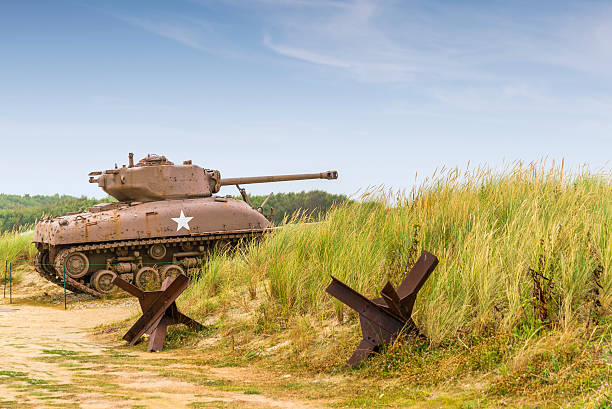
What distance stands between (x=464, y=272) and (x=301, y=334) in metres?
2.02

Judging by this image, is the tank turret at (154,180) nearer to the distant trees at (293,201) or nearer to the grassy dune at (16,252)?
the grassy dune at (16,252)

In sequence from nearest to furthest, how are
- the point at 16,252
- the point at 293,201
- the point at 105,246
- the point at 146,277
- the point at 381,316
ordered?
1. the point at 381,316
2. the point at 105,246
3. the point at 146,277
4. the point at 16,252
5. the point at 293,201

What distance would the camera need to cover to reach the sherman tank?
1530 centimetres

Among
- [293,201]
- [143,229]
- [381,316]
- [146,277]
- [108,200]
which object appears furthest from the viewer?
[108,200]

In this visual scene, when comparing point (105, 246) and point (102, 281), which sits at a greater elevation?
point (105, 246)

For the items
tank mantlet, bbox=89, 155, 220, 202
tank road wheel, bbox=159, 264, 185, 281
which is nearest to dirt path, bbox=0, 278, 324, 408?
tank road wheel, bbox=159, 264, 185, 281

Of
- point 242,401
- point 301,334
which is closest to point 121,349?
point 301,334

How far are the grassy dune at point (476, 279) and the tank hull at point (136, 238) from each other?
19.9 feet

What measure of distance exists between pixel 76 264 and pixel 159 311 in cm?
770

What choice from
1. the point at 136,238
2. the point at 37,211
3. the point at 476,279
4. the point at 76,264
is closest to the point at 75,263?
the point at 76,264

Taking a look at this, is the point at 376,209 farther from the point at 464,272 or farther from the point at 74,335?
the point at 74,335

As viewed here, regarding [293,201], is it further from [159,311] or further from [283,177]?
[159,311]

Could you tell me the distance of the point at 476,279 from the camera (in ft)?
20.1

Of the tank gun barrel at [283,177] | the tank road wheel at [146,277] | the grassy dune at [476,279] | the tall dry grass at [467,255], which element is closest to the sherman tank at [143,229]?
the tank road wheel at [146,277]
